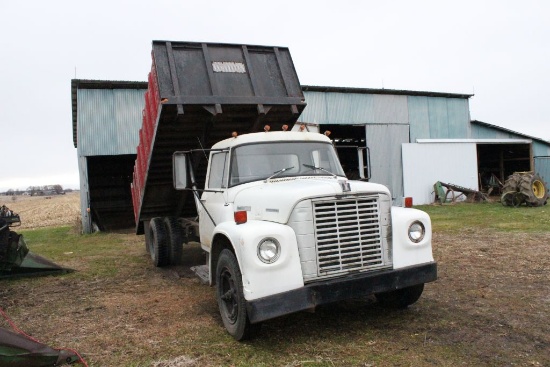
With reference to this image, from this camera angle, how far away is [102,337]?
15.6 feet

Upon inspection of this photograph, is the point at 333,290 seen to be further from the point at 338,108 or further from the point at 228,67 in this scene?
the point at 338,108

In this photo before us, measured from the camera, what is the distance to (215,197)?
5727 millimetres

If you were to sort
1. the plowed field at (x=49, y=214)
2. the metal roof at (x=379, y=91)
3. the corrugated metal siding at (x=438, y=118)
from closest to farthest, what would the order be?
the metal roof at (x=379, y=91)
the plowed field at (x=49, y=214)
the corrugated metal siding at (x=438, y=118)

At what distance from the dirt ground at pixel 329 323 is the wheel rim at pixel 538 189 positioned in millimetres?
12152

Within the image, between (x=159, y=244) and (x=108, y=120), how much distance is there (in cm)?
956

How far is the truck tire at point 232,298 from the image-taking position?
13.9ft

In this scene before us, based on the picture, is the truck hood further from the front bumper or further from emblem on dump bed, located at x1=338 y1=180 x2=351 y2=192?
the front bumper

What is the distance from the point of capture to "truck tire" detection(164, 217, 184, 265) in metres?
8.26

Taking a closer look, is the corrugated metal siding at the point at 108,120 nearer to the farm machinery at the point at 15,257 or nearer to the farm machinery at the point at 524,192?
the farm machinery at the point at 15,257

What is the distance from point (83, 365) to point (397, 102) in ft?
65.5

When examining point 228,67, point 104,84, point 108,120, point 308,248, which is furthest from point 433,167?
point 308,248

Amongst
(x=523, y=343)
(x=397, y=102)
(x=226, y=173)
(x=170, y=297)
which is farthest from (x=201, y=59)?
(x=397, y=102)

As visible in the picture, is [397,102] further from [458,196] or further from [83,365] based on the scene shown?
[83,365]

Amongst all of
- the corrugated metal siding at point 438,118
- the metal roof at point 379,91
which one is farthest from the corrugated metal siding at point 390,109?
the corrugated metal siding at point 438,118
